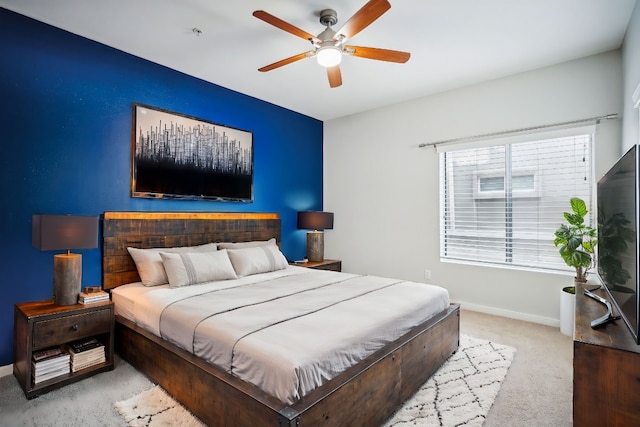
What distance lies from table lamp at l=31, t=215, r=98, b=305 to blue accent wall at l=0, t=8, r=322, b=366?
0.40 m

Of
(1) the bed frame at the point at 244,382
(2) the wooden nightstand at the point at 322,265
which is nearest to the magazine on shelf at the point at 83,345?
(1) the bed frame at the point at 244,382

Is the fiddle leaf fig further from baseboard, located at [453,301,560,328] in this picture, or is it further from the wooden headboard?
the wooden headboard

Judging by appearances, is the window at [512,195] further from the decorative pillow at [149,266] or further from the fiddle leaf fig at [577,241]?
the decorative pillow at [149,266]

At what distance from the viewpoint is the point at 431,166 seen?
171 inches

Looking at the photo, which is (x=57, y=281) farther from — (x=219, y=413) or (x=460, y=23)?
(x=460, y=23)

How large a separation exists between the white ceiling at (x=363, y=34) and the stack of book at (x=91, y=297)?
220cm

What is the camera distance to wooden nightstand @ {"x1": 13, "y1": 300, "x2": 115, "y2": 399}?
219 cm

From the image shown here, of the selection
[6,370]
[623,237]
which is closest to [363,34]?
[623,237]

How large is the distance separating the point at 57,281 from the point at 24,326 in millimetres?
338

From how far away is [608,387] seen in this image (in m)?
1.43

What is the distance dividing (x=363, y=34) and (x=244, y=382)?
2800 mm

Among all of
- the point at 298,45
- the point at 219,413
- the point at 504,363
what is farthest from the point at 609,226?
the point at 298,45

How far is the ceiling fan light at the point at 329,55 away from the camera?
96.4 inches

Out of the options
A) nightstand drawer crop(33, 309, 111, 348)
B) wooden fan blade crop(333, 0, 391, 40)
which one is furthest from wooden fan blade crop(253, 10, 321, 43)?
nightstand drawer crop(33, 309, 111, 348)
